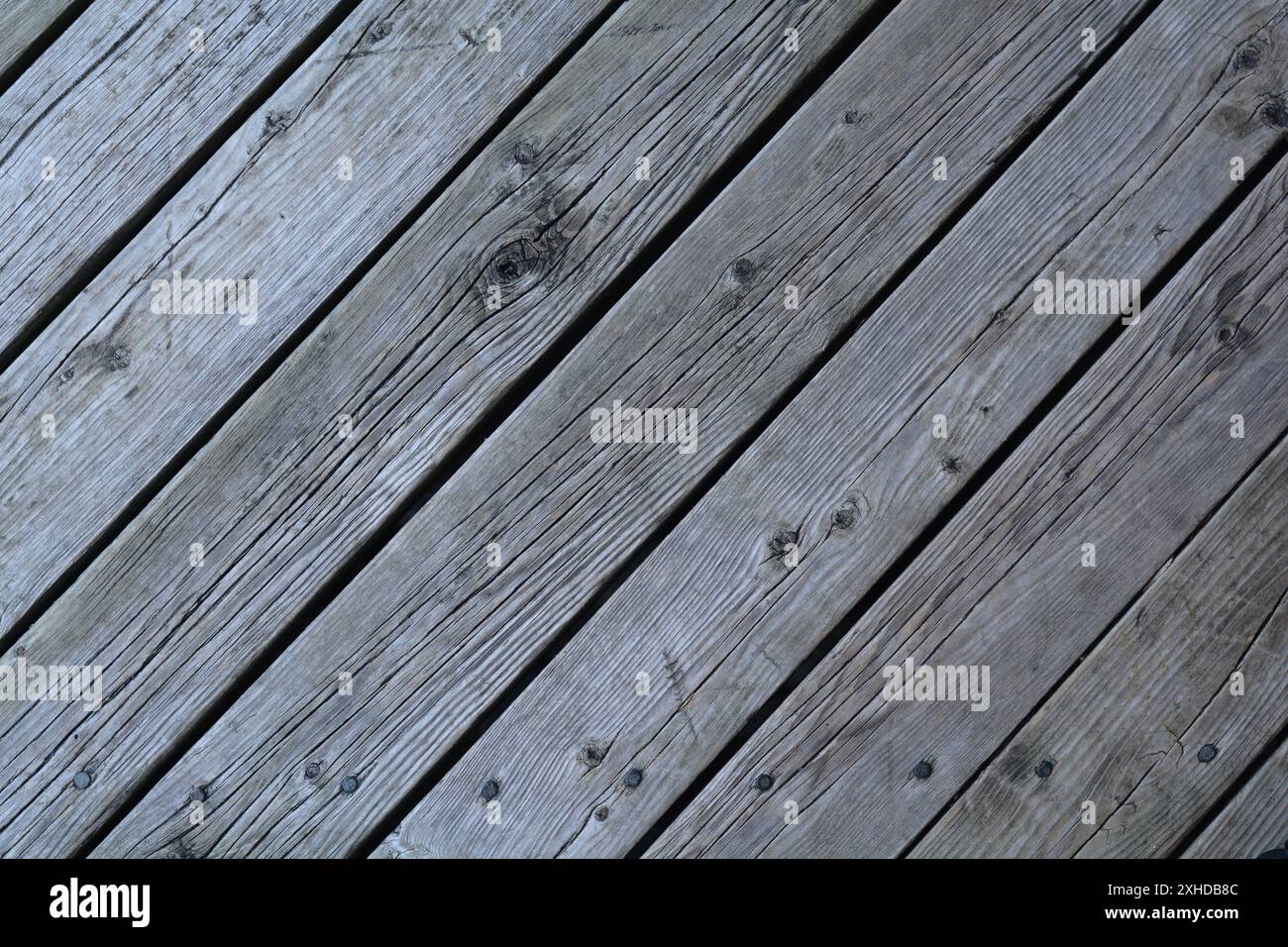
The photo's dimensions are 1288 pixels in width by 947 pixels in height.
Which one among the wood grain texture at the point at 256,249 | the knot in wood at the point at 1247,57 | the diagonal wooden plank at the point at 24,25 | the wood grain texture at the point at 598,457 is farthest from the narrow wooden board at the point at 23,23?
the knot in wood at the point at 1247,57

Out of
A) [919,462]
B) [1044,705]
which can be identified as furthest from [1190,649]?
[919,462]

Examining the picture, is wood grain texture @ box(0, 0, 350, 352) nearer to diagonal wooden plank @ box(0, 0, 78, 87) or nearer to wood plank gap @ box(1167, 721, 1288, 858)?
diagonal wooden plank @ box(0, 0, 78, 87)

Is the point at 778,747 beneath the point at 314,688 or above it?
beneath

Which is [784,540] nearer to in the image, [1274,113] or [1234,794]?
[1234,794]

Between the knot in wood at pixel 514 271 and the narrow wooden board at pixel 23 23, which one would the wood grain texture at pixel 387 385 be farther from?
the narrow wooden board at pixel 23 23

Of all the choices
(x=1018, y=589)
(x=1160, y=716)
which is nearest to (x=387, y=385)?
(x=1018, y=589)

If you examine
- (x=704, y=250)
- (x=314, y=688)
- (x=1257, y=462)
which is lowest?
(x=314, y=688)

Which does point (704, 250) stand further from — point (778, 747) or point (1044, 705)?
point (1044, 705)
